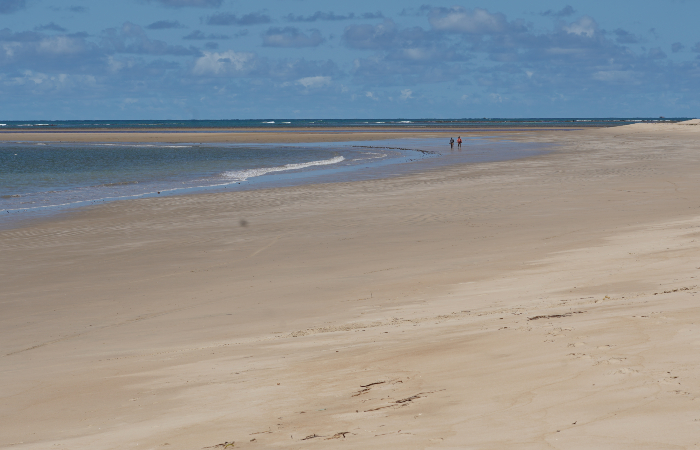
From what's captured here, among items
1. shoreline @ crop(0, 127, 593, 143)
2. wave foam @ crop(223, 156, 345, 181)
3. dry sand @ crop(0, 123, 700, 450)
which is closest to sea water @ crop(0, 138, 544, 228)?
wave foam @ crop(223, 156, 345, 181)

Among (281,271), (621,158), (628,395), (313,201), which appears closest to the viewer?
(628,395)

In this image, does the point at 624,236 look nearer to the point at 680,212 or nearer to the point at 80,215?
the point at 680,212

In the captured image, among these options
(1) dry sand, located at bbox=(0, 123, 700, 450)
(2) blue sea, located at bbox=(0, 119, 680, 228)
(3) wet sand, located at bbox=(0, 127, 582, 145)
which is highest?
(3) wet sand, located at bbox=(0, 127, 582, 145)

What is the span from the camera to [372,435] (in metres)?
4.47

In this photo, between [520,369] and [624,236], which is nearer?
[520,369]

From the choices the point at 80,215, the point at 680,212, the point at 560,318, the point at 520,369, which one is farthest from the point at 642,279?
the point at 80,215

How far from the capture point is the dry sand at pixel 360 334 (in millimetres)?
4621

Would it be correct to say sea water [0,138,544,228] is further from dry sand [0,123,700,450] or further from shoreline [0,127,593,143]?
shoreline [0,127,593,143]

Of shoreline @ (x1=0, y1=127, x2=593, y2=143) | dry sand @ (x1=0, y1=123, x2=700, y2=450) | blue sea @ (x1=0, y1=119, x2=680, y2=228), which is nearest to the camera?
dry sand @ (x1=0, y1=123, x2=700, y2=450)

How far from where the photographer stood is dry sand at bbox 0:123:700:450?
182 inches

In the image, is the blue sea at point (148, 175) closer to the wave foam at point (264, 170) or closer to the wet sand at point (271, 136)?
the wave foam at point (264, 170)

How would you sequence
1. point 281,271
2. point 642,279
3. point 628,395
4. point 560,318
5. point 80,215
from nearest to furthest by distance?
point 628,395 < point 560,318 < point 642,279 < point 281,271 < point 80,215

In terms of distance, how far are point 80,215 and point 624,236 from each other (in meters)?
15.6

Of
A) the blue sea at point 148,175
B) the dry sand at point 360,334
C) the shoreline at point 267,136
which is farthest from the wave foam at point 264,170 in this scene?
the shoreline at point 267,136
